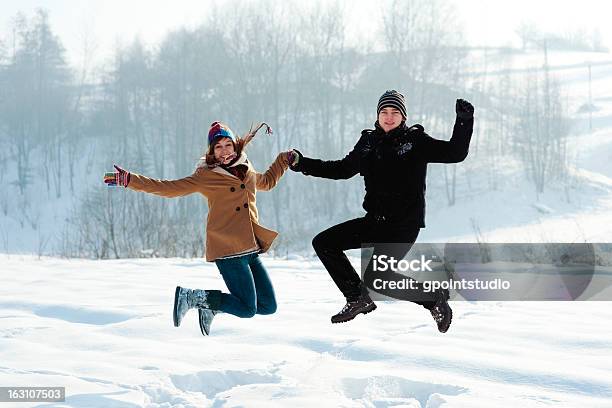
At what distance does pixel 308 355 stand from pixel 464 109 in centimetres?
A: 218

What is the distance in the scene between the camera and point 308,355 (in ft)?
16.7

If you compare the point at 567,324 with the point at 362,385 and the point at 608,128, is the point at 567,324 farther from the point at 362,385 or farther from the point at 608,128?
the point at 608,128

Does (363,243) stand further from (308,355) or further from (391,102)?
(308,355)

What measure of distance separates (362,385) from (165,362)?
4.45ft

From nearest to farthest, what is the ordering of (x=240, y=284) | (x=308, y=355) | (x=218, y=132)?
(x=218, y=132) < (x=240, y=284) < (x=308, y=355)

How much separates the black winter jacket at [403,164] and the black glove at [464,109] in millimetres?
30

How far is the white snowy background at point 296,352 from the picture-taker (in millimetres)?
4301

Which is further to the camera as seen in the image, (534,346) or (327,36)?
(327,36)

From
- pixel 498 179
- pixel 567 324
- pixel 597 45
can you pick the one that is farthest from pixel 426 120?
pixel 597 45

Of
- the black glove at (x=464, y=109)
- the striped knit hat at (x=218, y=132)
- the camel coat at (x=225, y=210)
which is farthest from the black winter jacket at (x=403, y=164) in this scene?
the striped knit hat at (x=218, y=132)

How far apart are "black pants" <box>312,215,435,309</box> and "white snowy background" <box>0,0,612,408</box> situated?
0.69 meters

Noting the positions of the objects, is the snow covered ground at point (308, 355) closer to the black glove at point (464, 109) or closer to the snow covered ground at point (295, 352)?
the snow covered ground at point (295, 352)

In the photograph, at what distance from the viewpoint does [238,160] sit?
14.6 ft

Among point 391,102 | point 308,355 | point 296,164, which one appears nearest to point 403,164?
point 391,102
